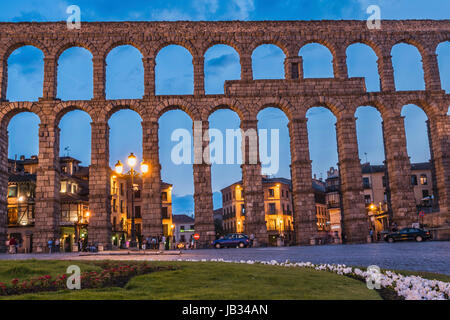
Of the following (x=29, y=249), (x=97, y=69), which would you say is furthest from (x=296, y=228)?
(x=29, y=249)

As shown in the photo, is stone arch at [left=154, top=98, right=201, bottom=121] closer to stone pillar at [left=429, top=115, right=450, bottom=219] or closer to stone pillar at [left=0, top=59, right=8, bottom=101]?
stone pillar at [left=0, top=59, right=8, bottom=101]

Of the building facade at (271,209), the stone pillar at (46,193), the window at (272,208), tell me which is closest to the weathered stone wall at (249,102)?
the stone pillar at (46,193)

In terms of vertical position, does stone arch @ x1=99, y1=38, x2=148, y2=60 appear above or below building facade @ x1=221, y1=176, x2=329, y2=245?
above

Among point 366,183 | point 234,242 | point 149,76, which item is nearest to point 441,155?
point 234,242

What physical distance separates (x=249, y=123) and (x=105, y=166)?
13116mm

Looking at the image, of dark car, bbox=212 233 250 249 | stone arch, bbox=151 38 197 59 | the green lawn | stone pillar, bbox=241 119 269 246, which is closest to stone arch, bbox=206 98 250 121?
stone pillar, bbox=241 119 269 246

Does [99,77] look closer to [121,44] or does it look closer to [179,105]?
[121,44]

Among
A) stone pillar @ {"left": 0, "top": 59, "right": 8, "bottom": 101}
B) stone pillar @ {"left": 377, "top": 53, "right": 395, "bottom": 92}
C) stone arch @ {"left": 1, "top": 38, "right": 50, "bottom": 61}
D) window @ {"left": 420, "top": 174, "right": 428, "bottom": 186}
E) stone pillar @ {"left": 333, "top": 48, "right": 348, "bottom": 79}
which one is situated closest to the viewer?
stone pillar @ {"left": 0, "top": 59, "right": 8, "bottom": 101}

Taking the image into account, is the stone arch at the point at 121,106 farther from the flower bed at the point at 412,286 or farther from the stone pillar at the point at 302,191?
the flower bed at the point at 412,286

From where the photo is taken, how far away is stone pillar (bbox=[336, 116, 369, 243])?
36.5 m

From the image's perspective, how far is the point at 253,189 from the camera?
36.5 metres

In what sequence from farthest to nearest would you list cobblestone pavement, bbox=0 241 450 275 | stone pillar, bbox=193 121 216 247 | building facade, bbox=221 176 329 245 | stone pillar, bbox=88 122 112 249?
→ building facade, bbox=221 176 329 245
stone pillar, bbox=193 121 216 247
stone pillar, bbox=88 122 112 249
cobblestone pavement, bbox=0 241 450 275

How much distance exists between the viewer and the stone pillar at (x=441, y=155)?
37.3m

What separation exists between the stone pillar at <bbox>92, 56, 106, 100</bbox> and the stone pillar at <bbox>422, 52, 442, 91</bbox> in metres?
30.2
